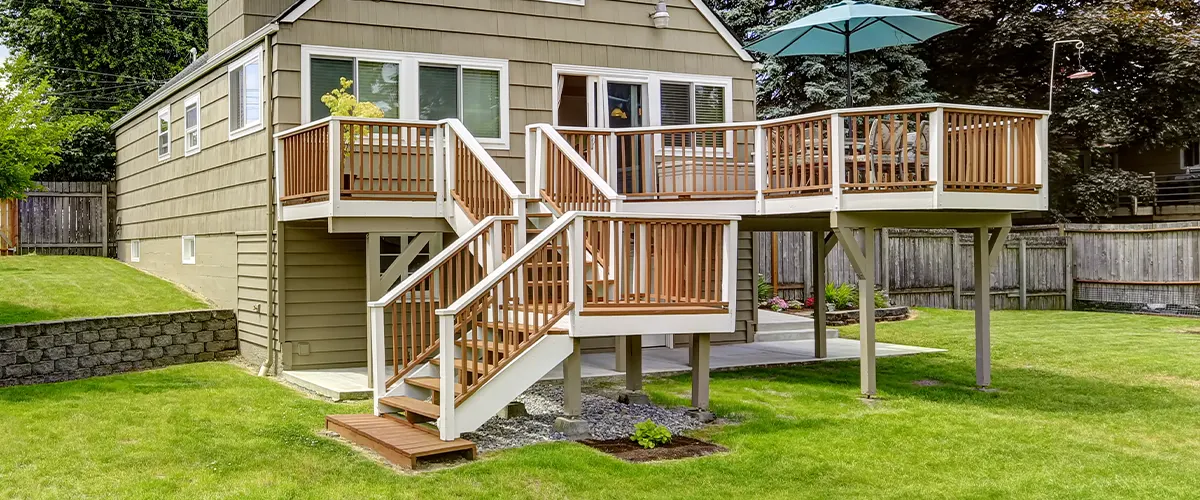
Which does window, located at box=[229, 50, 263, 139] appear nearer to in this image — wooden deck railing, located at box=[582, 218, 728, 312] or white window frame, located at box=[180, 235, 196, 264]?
white window frame, located at box=[180, 235, 196, 264]

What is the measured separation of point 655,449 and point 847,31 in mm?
6606

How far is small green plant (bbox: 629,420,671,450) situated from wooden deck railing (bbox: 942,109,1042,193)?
12.8 ft

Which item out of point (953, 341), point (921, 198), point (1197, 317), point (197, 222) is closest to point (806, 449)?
point (921, 198)

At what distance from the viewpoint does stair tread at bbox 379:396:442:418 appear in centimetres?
798

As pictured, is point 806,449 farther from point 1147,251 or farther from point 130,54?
point 130,54

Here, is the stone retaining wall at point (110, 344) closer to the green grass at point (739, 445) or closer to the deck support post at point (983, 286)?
the green grass at point (739, 445)

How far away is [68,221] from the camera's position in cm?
2005

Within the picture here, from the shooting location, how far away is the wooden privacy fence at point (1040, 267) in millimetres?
19453

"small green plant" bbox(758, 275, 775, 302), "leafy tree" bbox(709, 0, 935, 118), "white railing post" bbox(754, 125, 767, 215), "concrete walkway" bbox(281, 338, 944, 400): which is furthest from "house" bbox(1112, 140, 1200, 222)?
"white railing post" bbox(754, 125, 767, 215)

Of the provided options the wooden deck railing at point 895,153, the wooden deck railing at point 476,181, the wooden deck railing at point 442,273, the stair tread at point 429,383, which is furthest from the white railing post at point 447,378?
the wooden deck railing at point 895,153

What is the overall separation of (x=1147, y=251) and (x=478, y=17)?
14615 millimetres

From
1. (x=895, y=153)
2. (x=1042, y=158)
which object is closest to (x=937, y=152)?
(x=895, y=153)

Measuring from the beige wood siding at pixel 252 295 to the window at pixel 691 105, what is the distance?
552cm

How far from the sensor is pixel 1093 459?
25.1 feet
